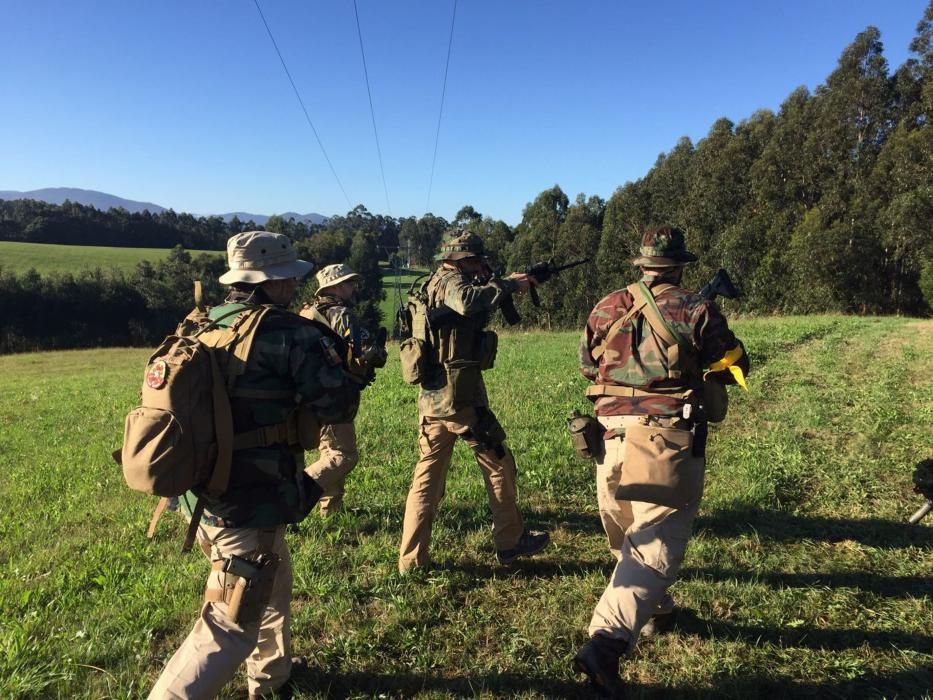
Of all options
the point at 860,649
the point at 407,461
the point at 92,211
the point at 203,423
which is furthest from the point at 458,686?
the point at 92,211

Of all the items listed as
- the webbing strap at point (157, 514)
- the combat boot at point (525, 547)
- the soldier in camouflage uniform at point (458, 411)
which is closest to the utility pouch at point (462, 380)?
the soldier in camouflage uniform at point (458, 411)

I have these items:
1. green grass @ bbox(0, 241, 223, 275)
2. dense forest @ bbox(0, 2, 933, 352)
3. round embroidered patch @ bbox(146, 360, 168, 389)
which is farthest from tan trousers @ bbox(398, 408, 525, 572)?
green grass @ bbox(0, 241, 223, 275)

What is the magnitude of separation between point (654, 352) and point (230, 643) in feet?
8.26

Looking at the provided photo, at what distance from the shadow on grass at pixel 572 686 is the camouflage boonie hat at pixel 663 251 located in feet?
7.52

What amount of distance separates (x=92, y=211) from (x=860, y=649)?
4448 inches

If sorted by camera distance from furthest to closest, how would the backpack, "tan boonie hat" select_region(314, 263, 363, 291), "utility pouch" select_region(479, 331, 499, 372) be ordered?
"tan boonie hat" select_region(314, 263, 363, 291) → "utility pouch" select_region(479, 331, 499, 372) → the backpack

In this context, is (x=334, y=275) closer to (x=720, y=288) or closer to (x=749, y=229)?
(x=720, y=288)

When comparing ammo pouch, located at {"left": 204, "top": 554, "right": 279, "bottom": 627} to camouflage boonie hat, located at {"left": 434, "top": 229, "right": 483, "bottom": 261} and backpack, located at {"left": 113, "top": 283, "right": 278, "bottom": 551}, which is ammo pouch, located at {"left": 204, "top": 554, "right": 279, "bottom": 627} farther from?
camouflage boonie hat, located at {"left": 434, "top": 229, "right": 483, "bottom": 261}

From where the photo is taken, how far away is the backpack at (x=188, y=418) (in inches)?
87.2

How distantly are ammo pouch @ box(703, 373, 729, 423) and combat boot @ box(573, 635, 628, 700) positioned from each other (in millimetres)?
1316

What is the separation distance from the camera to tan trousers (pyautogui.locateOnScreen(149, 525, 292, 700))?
231cm

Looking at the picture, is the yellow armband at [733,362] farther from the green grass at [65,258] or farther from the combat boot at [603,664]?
the green grass at [65,258]

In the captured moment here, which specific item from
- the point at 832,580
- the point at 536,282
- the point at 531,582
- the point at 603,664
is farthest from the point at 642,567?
the point at 536,282

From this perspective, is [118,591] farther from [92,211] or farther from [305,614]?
[92,211]
